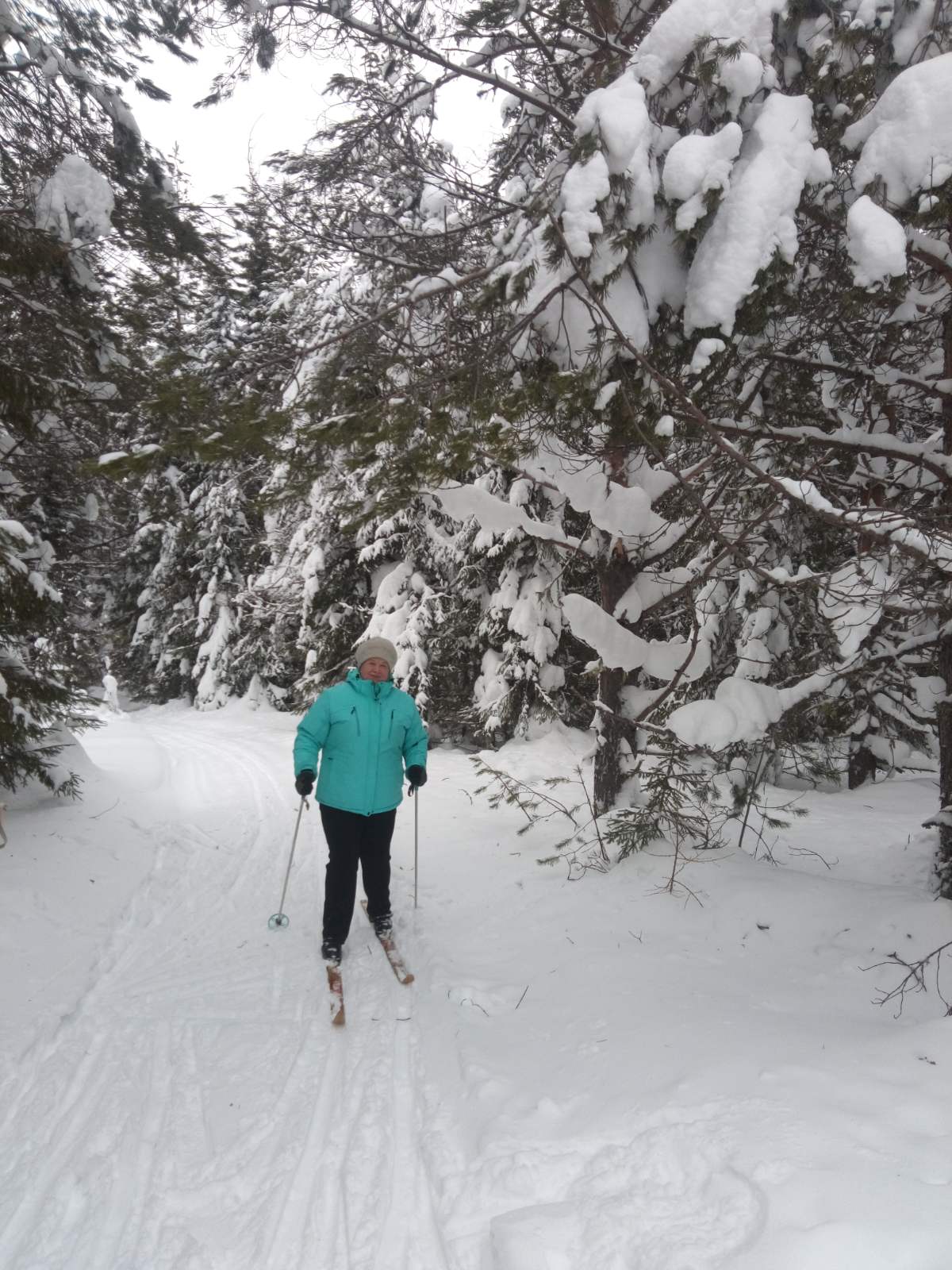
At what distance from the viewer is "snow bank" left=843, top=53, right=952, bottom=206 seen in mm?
3172

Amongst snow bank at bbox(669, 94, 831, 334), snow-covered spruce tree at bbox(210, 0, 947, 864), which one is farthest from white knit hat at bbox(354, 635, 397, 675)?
snow bank at bbox(669, 94, 831, 334)

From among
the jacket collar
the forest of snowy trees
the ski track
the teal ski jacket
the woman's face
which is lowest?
the ski track

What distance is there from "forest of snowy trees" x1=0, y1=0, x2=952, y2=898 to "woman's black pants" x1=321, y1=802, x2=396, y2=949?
1853 mm

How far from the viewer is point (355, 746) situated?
16.7 ft

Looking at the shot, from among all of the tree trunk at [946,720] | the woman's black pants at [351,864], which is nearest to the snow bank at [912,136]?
the tree trunk at [946,720]

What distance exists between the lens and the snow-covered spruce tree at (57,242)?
4875mm

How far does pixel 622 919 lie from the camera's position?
17.0ft

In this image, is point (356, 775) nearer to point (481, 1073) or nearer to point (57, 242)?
point (481, 1073)

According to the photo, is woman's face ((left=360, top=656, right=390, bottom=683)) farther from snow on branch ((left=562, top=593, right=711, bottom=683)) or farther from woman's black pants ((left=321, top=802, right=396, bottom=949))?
snow on branch ((left=562, top=593, right=711, bottom=683))

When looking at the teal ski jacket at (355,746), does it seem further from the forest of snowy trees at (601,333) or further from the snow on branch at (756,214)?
the snow on branch at (756,214)

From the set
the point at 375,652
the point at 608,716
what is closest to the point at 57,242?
the point at 375,652

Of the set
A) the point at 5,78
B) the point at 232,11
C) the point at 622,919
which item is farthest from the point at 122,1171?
the point at 5,78

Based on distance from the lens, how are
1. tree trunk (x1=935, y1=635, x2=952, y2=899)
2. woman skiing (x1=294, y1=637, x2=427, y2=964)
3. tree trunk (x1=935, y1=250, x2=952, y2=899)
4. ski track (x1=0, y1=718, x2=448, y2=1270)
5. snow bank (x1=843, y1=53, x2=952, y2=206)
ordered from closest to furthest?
1. ski track (x1=0, y1=718, x2=448, y2=1270)
2. snow bank (x1=843, y1=53, x2=952, y2=206)
3. tree trunk (x1=935, y1=250, x2=952, y2=899)
4. tree trunk (x1=935, y1=635, x2=952, y2=899)
5. woman skiing (x1=294, y1=637, x2=427, y2=964)

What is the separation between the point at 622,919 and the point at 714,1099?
84.2 inches
